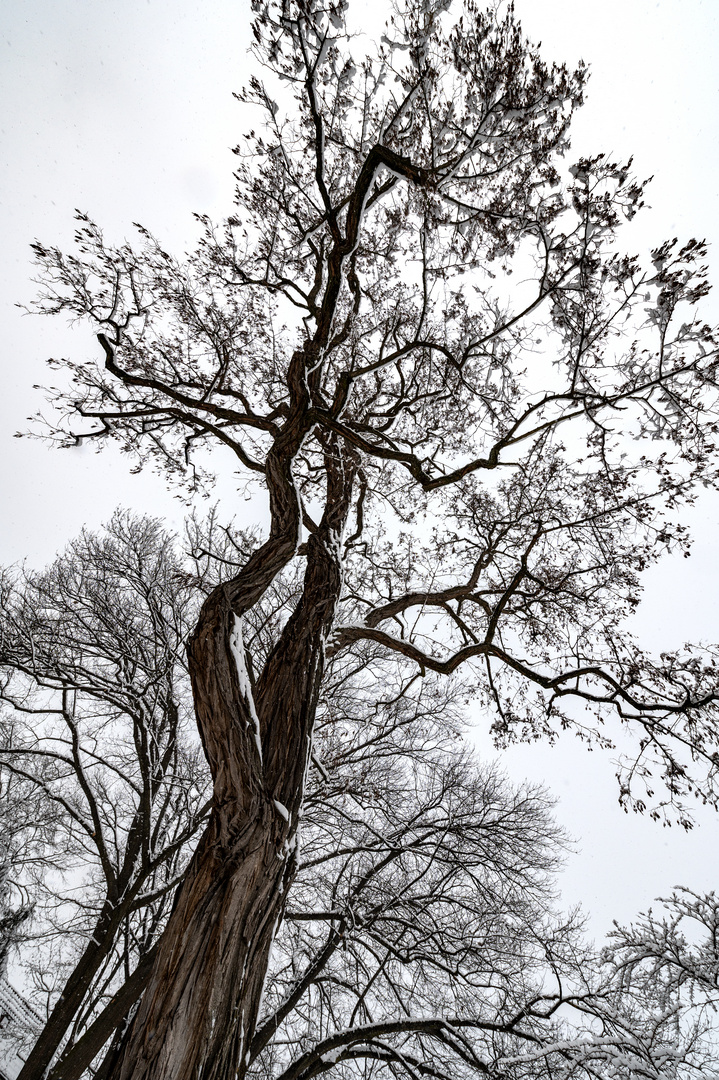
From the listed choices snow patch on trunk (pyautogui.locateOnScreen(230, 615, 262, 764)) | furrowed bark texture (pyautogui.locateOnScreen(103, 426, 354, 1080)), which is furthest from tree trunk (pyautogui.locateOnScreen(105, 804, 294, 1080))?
snow patch on trunk (pyautogui.locateOnScreen(230, 615, 262, 764))

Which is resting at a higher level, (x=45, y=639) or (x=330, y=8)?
(x=330, y=8)

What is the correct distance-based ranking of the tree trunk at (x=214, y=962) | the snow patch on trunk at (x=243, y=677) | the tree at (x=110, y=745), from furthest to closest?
the tree at (x=110, y=745)
the snow patch on trunk at (x=243, y=677)
the tree trunk at (x=214, y=962)

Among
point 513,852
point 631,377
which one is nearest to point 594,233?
point 631,377

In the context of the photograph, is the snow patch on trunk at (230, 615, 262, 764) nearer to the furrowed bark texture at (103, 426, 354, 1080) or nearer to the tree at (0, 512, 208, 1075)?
the furrowed bark texture at (103, 426, 354, 1080)

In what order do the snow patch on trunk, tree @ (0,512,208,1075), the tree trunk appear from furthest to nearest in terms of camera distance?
tree @ (0,512,208,1075)
the snow patch on trunk
the tree trunk

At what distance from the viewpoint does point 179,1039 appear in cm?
193

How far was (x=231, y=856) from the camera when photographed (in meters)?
2.37

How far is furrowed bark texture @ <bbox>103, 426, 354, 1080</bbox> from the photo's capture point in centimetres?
197

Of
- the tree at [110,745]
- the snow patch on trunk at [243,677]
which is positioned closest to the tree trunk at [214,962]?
the snow patch on trunk at [243,677]

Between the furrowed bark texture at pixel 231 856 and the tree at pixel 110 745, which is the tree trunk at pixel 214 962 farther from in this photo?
the tree at pixel 110 745

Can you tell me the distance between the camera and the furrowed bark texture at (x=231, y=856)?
1969 millimetres

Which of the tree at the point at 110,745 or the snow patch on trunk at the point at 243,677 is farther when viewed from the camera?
the tree at the point at 110,745

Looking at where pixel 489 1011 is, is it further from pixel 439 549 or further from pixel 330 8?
pixel 330 8

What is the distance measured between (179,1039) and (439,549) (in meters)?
5.56
